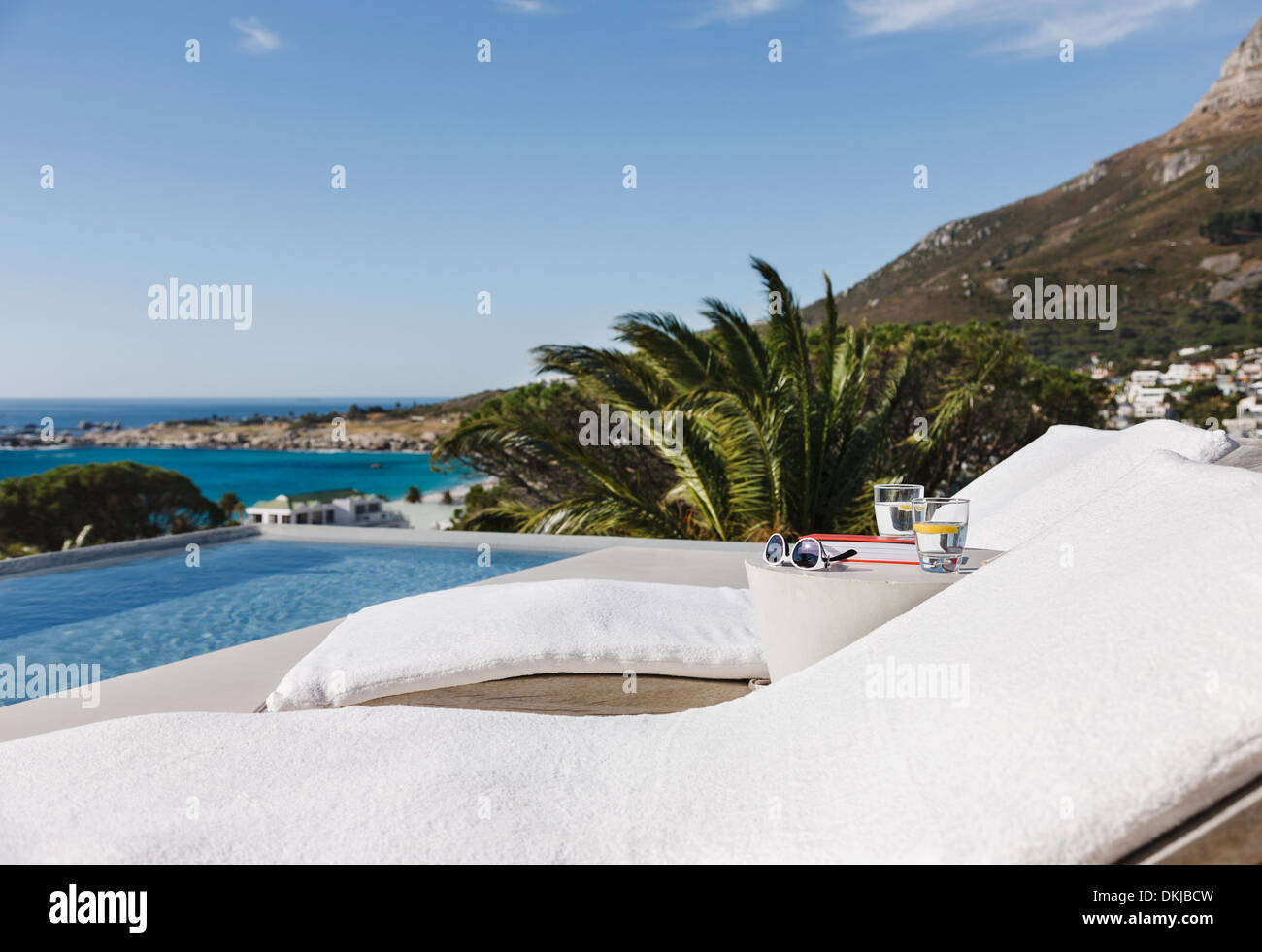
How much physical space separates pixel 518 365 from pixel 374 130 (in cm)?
922

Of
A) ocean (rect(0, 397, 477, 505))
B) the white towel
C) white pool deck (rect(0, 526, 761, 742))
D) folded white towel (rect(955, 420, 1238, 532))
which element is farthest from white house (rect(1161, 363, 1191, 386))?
ocean (rect(0, 397, 477, 505))

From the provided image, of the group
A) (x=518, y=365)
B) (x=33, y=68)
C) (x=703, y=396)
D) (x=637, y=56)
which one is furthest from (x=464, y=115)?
(x=703, y=396)

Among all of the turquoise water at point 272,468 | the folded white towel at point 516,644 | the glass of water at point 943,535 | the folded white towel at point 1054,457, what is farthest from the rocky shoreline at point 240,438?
the glass of water at point 943,535

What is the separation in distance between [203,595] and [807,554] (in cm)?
510

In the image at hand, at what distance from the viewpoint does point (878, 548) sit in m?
2.14

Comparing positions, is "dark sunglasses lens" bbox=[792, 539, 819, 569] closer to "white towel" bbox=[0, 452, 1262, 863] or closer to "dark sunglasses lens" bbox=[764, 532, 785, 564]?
"dark sunglasses lens" bbox=[764, 532, 785, 564]

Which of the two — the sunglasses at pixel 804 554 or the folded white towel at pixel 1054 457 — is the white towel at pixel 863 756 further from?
the folded white towel at pixel 1054 457

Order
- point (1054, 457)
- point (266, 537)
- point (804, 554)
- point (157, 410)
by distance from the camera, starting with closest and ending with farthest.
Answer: point (804, 554), point (1054, 457), point (266, 537), point (157, 410)

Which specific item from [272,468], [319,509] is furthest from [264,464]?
[319,509]

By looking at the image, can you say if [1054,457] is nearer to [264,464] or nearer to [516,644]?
[516,644]

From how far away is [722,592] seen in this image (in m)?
2.99

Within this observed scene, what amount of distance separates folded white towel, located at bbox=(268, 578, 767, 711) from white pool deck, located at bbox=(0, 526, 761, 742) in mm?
253

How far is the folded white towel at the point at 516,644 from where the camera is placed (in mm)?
2162

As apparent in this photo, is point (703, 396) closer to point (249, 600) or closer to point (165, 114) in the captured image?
point (249, 600)
